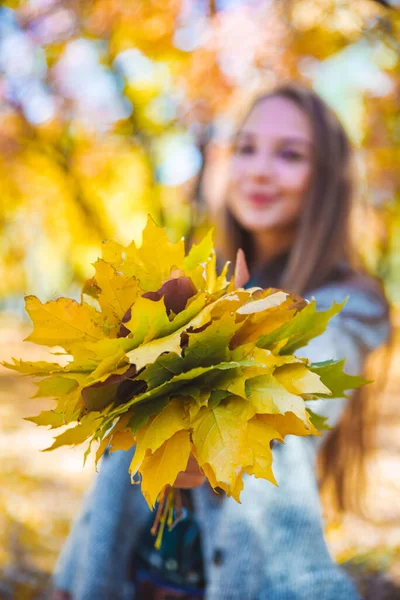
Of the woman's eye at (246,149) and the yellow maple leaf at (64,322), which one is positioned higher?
the woman's eye at (246,149)

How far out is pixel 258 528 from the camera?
4.02ft

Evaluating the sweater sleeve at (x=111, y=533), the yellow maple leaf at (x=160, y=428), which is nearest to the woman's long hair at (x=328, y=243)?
the sweater sleeve at (x=111, y=533)

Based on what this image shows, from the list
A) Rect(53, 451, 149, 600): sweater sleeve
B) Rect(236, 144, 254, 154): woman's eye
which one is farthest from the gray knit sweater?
Rect(236, 144, 254, 154): woman's eye

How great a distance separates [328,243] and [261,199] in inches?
10.0

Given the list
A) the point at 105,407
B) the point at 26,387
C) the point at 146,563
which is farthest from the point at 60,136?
the point at 105,407

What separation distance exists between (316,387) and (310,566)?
680 mm

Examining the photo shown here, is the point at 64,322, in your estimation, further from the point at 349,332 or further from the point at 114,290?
the point at 349,332

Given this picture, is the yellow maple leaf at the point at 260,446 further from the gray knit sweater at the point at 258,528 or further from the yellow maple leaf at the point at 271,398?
the gray knit sweater at the point at 258,528

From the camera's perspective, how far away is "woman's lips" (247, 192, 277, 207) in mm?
1716

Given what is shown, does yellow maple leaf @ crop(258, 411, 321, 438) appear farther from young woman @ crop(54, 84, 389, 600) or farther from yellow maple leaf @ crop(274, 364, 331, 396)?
young woman @ crop(54, 84, 389, 600)

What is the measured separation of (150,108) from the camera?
593 cm

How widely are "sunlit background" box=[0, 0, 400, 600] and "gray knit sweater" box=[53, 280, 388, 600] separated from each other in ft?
1.96

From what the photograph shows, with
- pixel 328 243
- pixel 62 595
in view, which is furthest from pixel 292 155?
pixel 62 595

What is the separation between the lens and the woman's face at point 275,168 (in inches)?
67.1
